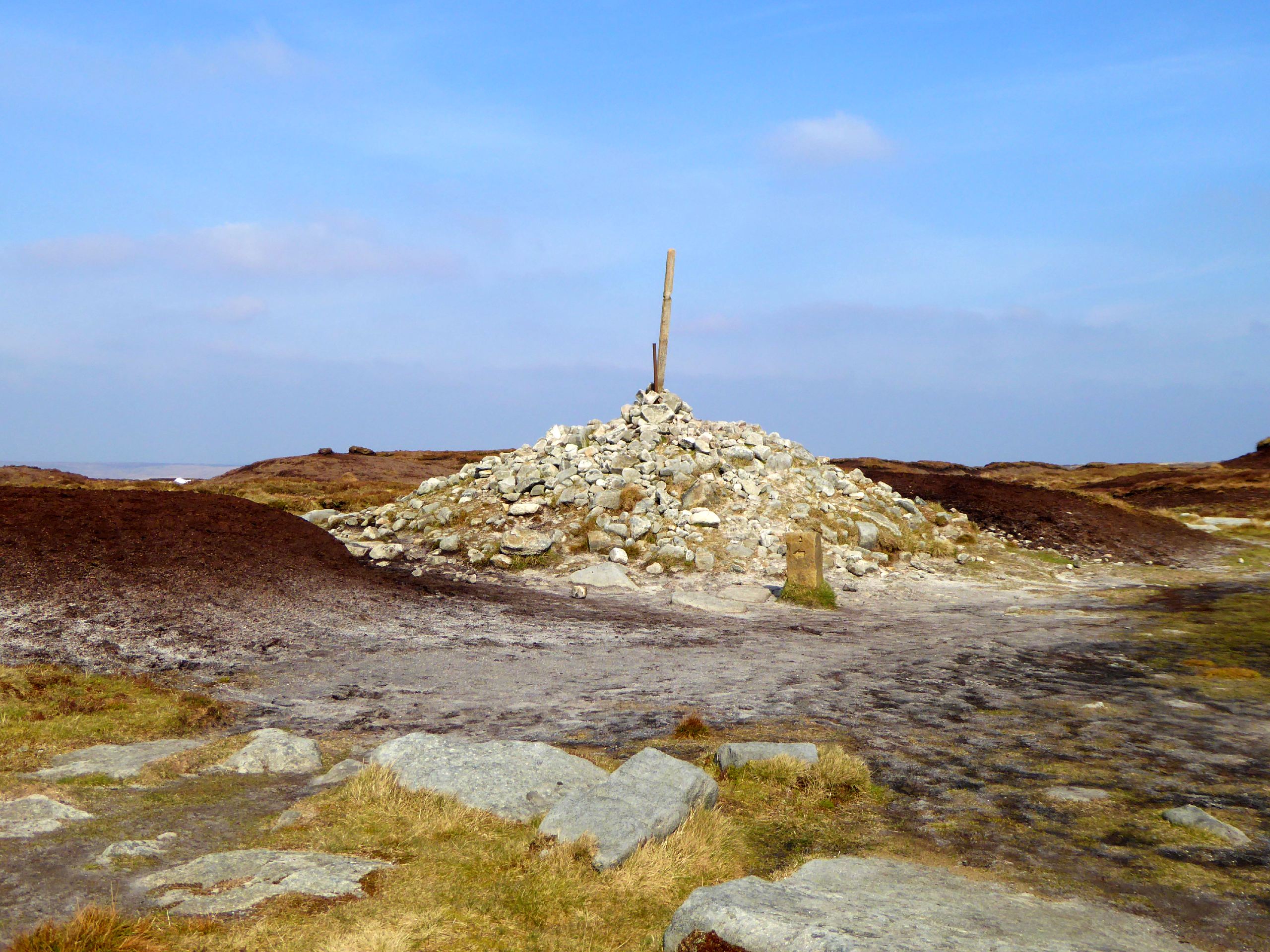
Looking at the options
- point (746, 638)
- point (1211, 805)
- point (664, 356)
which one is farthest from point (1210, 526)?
point (1211, 805)

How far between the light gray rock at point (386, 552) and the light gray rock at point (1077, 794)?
15.4 m

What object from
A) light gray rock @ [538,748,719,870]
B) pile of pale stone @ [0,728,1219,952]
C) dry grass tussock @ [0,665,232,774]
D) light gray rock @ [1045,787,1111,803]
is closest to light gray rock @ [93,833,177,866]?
pile of pale stone @ [0,728,1219,952]

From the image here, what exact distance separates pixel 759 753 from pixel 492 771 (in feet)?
7.06

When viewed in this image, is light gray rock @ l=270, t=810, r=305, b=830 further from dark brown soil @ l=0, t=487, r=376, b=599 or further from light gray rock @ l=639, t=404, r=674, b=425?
light gray rock @ l=639, t=404, r=674, b=425

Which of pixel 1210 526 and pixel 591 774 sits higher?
pixel 1210 526

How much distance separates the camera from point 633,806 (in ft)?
17.4

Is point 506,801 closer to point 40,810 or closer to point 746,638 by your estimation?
point 40,810

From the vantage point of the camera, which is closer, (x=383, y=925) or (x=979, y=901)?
(x=383, y=925)

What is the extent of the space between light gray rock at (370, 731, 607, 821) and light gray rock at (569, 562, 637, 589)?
1074 centimetres

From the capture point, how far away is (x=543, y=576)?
59.2 feet

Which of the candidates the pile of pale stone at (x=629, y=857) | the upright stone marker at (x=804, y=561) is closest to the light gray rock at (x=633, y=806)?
the pile of pale stone at (x=629, y=857)

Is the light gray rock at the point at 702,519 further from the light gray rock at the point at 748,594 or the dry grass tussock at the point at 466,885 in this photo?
the dry grass tussock at the point at 466,885

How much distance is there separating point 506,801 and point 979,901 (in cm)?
300

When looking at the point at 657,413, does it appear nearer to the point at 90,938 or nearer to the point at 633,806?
the point at 633,806
